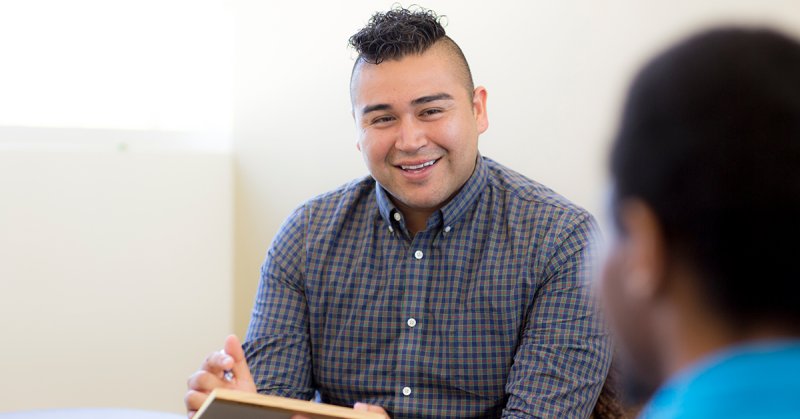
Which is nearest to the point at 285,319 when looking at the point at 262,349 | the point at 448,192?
the point at 262,349

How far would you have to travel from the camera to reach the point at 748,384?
59cm

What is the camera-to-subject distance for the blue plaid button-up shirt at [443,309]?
1878mm

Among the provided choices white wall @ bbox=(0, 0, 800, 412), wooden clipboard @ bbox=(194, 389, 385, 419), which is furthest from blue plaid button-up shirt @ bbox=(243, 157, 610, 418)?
wooden clipboard @ bbox=(194, 389, 385, 419)

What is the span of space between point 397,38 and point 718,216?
1.47 m

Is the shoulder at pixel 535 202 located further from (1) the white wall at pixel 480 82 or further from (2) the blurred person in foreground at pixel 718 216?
(2) the blurred person in foreground at pixel 718 216

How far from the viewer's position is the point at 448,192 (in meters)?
2.02

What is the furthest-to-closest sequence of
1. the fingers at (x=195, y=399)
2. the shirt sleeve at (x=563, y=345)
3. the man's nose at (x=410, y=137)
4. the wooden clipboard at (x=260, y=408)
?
the man's nose at (x=410, y=137)
the shirt sleeve at (x=563, y=345)
the fingers at (x=195, y=399)
the wooden clipboard at (x=260, y=408)

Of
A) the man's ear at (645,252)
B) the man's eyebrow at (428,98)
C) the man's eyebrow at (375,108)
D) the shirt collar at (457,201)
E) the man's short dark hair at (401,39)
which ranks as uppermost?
the man's short dark hair at (401,39)

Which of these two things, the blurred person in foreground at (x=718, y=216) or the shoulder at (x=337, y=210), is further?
the shoulder at (x=337, y=210)

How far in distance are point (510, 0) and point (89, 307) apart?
1.53 metres

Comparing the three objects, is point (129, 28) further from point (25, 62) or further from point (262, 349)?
point (262, 349)

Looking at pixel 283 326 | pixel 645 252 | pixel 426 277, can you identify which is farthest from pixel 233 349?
pixel 645 252

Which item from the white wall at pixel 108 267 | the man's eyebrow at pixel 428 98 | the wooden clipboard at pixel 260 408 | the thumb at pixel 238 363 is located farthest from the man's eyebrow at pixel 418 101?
the white wall at pixel 108 267

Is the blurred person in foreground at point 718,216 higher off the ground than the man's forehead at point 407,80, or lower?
lower
